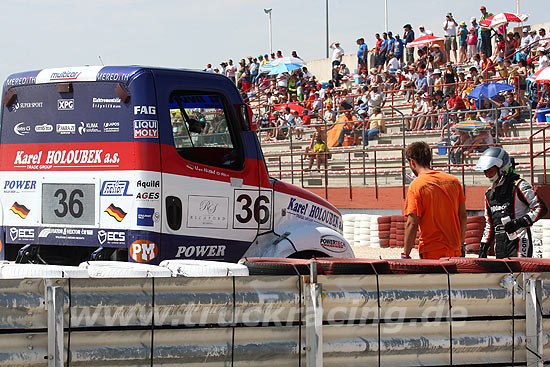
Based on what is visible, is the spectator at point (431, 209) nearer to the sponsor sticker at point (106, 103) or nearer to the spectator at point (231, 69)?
the sponsor sticker at point (106, 103)

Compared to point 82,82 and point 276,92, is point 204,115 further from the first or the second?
point 276,92

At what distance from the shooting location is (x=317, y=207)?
8.38 m

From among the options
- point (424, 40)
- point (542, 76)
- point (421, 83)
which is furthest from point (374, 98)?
point (542, 76)

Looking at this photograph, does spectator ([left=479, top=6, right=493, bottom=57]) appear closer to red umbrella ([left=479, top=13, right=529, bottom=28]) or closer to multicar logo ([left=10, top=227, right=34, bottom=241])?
red umbrella ([left=479, top=13, right=529, bottom=28])

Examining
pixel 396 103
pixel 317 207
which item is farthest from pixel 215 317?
pixel 396 103

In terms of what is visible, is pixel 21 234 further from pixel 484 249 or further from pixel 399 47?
pixel 399 47

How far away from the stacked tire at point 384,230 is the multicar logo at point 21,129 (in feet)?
42.1

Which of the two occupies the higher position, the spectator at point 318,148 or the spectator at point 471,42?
the spectator at point 471,42

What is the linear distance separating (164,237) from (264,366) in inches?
93.8

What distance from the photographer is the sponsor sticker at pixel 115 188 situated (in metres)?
6.84

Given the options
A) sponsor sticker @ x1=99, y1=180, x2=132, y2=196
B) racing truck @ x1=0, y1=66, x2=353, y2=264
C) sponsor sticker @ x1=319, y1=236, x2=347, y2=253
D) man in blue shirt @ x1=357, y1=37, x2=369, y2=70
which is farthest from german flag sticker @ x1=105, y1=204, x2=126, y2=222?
man in blue shirt @ x1=357, y1=37, x2=369, y2=70

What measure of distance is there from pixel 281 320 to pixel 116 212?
2.53 metres

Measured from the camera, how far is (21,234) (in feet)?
24.2

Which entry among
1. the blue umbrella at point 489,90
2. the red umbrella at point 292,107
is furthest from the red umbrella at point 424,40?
the blue umbrella at point 489,90
